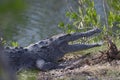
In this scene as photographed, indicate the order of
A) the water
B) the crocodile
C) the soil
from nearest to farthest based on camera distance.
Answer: the soil → the crocodile → the water

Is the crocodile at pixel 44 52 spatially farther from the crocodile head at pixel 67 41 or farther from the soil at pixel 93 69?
the soil at pixel 93 69

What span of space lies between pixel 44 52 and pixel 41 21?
293 inches

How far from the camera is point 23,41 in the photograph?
10406 millimetres

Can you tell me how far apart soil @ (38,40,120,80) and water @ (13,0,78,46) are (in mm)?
5387

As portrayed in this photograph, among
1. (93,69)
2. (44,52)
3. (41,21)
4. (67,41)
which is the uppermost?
(41,21)

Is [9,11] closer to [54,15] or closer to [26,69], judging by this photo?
[26,69]

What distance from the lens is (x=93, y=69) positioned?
12.7 feet

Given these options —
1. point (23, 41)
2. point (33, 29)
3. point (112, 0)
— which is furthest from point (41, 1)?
point (112, 0)

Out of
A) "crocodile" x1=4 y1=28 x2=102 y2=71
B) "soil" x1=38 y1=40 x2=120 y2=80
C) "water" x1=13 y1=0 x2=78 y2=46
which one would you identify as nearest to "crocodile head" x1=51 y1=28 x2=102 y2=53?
"crocodile" x1=4 y1=28 x2=102 y2=71

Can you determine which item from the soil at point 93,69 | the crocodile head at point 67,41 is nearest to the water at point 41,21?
the crocodile head at point 67,41

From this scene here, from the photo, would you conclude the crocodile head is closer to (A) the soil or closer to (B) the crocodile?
(B) the crocodile

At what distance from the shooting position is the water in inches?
427

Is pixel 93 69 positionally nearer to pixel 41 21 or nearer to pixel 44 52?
pixel 44 52

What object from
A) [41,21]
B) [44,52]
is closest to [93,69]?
[44,52]
